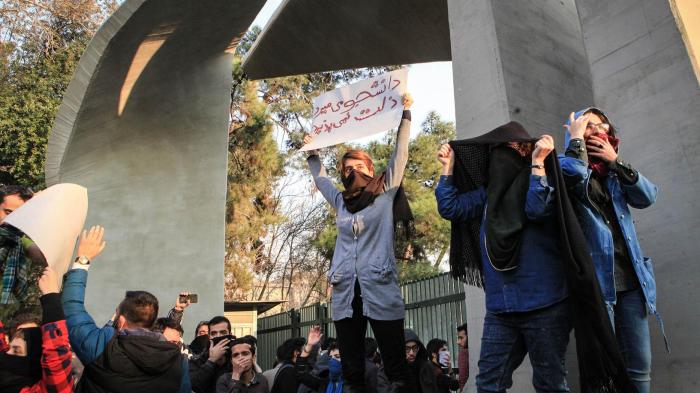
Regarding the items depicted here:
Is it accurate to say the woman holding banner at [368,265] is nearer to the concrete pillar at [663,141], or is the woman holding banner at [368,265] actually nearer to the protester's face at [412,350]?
the concrete pillar at [663,141]

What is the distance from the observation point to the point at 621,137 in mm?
3588

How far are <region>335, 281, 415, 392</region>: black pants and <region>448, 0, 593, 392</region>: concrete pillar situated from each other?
88 centimetres

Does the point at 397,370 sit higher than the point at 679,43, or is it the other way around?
the point at 679,43

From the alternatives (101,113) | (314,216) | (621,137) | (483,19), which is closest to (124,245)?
(101,113)

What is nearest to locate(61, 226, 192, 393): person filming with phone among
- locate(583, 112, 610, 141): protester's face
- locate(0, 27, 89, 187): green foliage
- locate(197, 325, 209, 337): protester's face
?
locate(583, 112, 610, 141): protester's face

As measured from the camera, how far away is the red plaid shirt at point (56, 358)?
2.58 m

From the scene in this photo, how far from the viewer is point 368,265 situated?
328 cm

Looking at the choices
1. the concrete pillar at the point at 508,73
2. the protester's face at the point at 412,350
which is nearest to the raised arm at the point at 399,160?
the concrete pillar at the point at 508,73

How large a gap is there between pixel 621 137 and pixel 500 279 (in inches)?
62.9

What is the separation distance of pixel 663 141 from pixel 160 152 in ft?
26.4

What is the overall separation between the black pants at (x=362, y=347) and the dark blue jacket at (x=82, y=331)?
109 cm

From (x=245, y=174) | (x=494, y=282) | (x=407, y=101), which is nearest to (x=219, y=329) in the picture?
(x=407, y=101)

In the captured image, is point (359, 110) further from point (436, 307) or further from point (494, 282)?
point (436, 307)

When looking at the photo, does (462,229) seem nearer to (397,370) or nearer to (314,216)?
(397,370)
